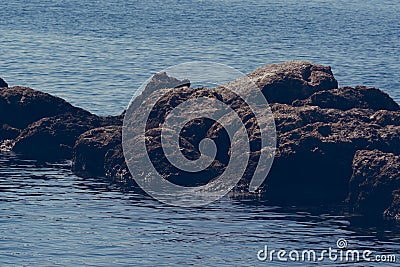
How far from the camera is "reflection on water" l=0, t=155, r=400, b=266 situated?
31141mm

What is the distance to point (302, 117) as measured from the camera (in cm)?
4175

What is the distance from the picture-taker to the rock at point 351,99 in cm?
4366

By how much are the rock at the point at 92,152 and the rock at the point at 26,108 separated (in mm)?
5029

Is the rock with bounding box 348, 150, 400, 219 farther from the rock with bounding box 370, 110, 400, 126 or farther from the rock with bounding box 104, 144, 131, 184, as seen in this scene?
the rock with bounding box 104, 144, 131, 184

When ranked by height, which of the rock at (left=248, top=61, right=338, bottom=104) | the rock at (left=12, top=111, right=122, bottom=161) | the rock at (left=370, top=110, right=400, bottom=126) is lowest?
the rock at (left=12, top=111, right=122, bottom=161)

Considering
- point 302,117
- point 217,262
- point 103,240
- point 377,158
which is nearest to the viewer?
point 217,262

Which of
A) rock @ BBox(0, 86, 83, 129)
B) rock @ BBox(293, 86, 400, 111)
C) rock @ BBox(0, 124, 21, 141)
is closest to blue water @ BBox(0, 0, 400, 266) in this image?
rock @ BBox(0, 124, 21, 141)

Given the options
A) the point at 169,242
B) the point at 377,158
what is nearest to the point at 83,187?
the point at 169,242

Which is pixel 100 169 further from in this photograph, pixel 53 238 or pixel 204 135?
pixel 53 238

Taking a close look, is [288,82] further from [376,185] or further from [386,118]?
[376,185]

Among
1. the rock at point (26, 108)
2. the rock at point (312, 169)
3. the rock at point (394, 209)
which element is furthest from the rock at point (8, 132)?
the rock at point (394, 209)

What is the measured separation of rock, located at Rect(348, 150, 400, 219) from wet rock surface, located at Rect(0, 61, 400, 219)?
34 mm

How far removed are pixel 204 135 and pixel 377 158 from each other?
7648mm

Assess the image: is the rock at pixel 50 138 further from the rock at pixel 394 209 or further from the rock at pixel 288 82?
the rock at pixel 394 209
